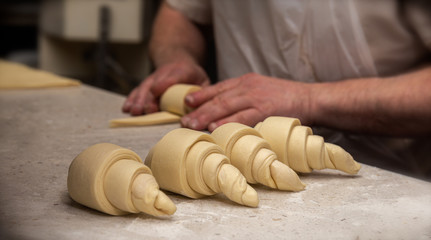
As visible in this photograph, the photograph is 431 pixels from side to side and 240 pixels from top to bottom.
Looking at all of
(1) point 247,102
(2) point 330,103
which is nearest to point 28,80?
(1) point 247,102

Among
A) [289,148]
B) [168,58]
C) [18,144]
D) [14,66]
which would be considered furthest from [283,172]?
[14,66]

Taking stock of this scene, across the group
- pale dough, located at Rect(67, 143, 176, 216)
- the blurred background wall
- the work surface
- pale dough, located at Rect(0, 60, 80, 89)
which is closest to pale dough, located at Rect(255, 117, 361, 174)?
the work surface

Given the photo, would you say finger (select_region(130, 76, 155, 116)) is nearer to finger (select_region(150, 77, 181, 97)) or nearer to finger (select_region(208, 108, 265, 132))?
finger (select_region(150, 77, 181, 97))

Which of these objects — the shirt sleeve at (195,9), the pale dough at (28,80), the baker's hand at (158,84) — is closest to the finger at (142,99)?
the baker's hand at (158,84)

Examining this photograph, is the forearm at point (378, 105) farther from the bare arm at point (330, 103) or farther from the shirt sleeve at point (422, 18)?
the shirt sleeve at point (422, 18)

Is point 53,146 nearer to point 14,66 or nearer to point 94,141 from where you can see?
point 94,141

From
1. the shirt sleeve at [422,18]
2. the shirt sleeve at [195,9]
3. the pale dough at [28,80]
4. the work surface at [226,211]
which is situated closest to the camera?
the work surface at [226,211]

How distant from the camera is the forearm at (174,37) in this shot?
212cm

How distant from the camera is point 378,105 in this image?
1.37 metres

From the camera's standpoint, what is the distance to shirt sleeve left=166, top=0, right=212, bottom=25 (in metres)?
2.22

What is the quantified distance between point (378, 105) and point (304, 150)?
0.53 m

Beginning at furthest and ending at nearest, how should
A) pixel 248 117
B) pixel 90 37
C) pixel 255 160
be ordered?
pixel 90 37 < pixel 248 117 < pixel 255 160

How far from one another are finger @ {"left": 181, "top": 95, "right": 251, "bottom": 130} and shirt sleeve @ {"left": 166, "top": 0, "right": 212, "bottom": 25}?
97cm

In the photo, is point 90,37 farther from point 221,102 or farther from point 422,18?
point 422,18
